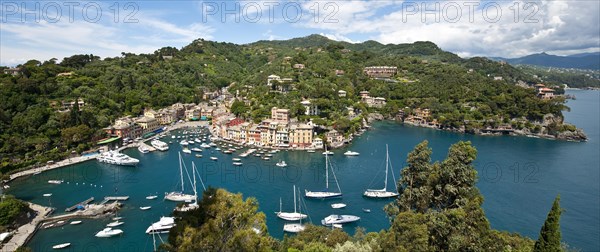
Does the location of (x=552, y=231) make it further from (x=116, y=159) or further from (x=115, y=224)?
(x=116, y=159)

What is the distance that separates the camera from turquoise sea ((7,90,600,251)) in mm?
17219

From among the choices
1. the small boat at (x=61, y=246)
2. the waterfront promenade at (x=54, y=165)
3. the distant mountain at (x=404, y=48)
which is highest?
the distant mountain at (x=404, y=48)

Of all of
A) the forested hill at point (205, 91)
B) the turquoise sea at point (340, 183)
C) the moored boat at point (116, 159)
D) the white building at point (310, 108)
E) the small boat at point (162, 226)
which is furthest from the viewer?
the white building at point (310, 108)

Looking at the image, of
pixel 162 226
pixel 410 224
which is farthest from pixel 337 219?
pixel 162 226

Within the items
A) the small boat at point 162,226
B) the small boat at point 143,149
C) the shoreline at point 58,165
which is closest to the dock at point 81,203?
the small boat at point 162,226

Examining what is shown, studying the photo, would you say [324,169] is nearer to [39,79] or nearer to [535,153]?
[535,153]

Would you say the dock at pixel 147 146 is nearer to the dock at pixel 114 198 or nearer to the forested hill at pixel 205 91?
the forested hill at pixel 205 91

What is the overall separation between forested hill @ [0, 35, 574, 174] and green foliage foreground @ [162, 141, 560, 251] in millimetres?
24407

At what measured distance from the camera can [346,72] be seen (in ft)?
208

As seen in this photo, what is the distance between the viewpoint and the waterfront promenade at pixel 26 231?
48.3ft

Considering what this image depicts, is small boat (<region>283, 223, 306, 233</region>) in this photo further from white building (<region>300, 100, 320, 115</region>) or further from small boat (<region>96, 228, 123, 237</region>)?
white building (<region>300, 100, 320, 115</region>)

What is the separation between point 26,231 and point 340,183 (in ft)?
59.8

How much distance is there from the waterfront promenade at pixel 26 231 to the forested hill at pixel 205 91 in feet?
31.9

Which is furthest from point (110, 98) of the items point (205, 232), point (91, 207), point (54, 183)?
point (205, 232)
